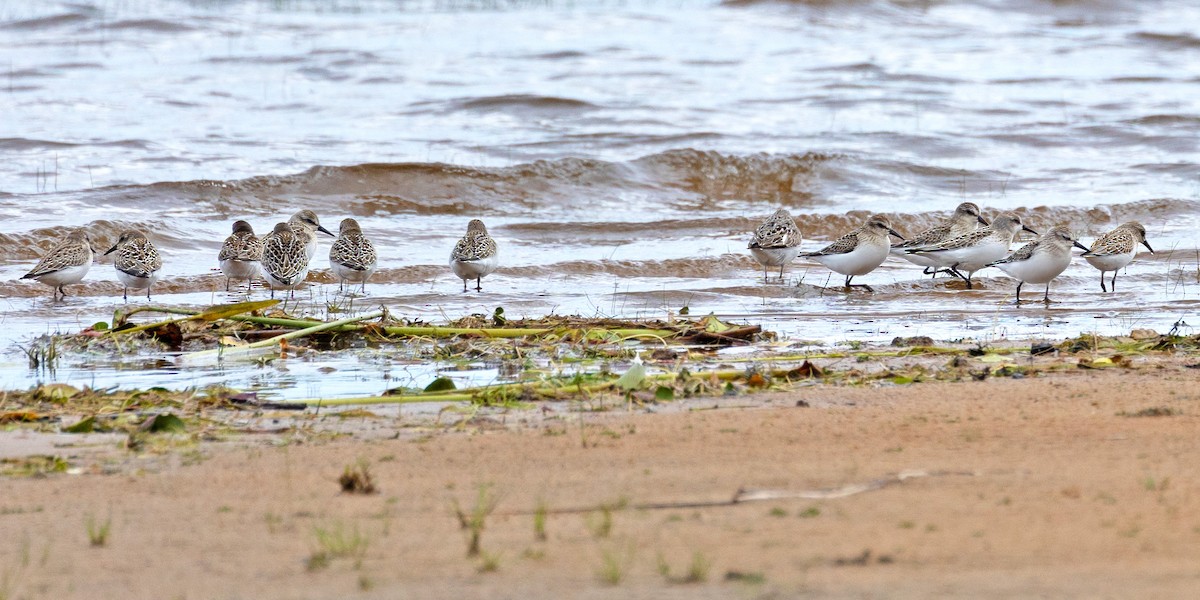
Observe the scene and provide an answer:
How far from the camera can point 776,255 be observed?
13.7 m

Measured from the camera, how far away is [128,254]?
41.8ft

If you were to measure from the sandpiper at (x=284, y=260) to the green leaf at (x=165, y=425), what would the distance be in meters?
6.66

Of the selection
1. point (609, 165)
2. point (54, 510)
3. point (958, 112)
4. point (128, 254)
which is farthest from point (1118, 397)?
point (958, 112)

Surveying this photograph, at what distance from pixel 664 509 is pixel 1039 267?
332 inches

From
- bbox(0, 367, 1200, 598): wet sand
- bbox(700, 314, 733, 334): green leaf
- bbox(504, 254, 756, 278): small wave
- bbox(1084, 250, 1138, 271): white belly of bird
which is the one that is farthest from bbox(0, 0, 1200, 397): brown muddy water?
bbox(0, 367, 1200, 598): wet sand

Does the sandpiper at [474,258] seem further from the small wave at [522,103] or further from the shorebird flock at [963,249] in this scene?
the small wave at [522,103]

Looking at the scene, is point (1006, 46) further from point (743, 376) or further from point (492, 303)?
point (743, 376)

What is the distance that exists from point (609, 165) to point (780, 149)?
2851mm

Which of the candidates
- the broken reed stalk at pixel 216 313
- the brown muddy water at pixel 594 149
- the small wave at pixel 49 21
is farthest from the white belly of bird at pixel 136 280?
the small wave at pixel 49 21

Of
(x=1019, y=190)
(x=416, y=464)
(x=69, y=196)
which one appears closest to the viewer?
(x=416, y=464)

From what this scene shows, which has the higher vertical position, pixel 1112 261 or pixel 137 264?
pixel 1112 261

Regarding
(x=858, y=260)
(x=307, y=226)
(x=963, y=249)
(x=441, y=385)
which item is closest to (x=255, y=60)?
(x=307, y=226)

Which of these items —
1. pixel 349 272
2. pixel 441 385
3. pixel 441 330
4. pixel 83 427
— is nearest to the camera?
pixel 83 427

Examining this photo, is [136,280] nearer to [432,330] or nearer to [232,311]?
[232,311]
